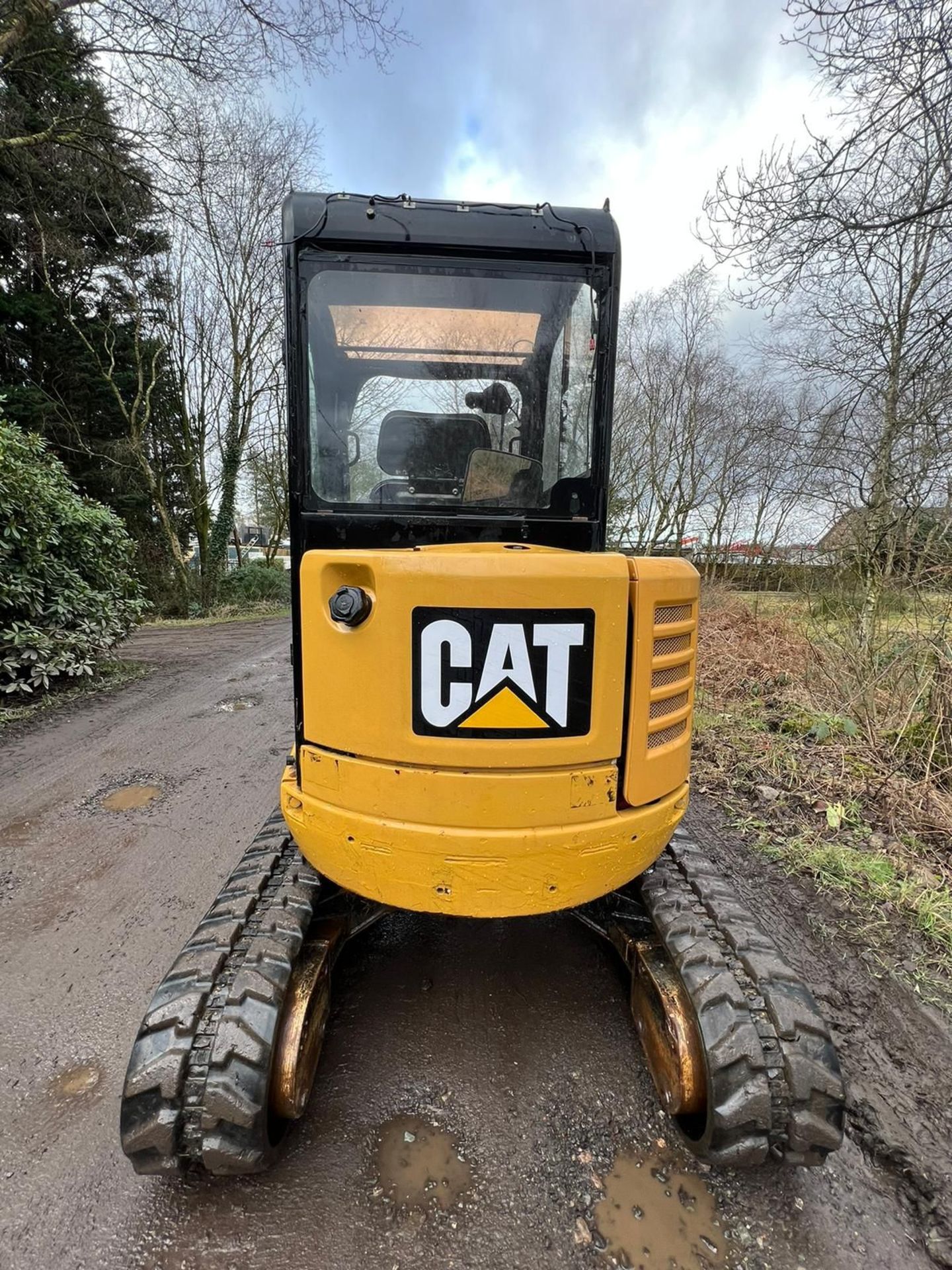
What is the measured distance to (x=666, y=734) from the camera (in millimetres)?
2072

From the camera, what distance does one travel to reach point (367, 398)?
248 cm

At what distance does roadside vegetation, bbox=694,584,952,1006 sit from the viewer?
10.2ft

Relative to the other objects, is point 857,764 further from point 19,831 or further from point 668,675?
point 19,831

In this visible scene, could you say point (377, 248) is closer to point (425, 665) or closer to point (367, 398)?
point (367, 398)

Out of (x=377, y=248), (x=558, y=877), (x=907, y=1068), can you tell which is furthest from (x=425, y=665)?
(x=907, y=1068)

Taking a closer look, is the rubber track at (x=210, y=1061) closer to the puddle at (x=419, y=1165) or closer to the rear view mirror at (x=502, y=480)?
the puddle at (x=419, y=1165)

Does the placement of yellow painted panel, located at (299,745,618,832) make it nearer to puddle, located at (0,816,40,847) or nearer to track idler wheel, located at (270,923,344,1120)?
track idler wheel, located at (270,923,344,1120)

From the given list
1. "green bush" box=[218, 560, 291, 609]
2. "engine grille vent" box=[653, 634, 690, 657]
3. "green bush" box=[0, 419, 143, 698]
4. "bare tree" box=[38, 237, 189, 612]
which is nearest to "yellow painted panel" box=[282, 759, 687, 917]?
"engine grille vent" box=[653, 634, 690, 657]

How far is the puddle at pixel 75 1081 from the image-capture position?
6.91ft

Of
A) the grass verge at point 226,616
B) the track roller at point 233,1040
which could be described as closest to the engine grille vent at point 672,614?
the track roller at point 233,1040

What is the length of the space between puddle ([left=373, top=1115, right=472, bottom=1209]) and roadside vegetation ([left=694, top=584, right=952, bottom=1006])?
203 cm

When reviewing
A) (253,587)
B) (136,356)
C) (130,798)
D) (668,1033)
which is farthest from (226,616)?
(668,1033)

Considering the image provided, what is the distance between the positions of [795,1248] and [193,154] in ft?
54.7

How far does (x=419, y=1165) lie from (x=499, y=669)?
4.99ft
